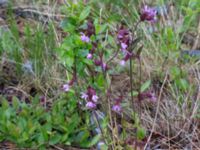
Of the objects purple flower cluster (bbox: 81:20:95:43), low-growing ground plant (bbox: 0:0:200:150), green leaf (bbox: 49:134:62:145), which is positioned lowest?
green leaf (bbox: 49:134:62:145)

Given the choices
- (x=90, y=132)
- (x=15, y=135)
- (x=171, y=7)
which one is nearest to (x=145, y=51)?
(x=171, y=7)

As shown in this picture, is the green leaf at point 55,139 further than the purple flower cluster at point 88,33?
Yes

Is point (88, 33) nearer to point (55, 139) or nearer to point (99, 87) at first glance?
point (99, 87)

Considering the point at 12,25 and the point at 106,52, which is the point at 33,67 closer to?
the point at 12,25

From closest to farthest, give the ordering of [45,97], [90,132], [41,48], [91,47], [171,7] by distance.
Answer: [91,47], [90,132], [45,97], [41,48], [171,7]

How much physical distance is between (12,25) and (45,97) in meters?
0.55

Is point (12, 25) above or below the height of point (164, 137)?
above

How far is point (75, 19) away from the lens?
2148mm

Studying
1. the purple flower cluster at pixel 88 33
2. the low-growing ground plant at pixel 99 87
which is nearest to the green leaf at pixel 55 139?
the low-growing ground plant at pixel 99 87

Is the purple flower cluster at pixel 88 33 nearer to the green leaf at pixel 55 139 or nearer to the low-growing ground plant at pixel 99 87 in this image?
the low-growing ground plant at pixel 99 87

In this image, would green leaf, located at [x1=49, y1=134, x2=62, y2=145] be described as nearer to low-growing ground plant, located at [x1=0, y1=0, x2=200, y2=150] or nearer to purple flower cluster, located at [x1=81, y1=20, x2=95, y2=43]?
low-growing ground plant, located at [x1=0, y1=0, x2=200, y2=150]

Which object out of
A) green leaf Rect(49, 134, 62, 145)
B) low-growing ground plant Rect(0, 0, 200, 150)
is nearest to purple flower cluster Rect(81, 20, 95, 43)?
low-growing ground plant Rect(0, 0, 200, 150)

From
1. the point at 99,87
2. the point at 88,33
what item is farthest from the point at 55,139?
the point at 88,33

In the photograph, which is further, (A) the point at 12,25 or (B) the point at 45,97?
(A) the point at 12,25
